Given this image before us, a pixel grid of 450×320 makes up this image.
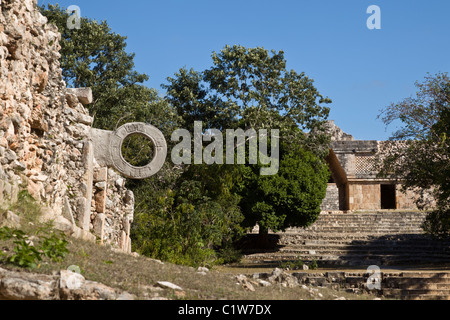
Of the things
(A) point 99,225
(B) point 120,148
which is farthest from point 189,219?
(A) point 99,225

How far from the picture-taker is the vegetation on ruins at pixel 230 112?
1850 cm

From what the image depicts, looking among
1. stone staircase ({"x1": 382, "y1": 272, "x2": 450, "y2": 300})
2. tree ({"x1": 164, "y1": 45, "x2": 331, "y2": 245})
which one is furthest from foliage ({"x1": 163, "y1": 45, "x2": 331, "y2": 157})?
stone staircase ({"x1": 382, "y1": 272, "x2": 450, "y2": 300})

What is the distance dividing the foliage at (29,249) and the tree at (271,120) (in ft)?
48.8

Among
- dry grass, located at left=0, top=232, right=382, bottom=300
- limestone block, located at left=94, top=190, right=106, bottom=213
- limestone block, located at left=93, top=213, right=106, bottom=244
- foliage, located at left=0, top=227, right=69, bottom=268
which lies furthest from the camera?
limestone block, located at left=94, top=190, right=106, bottom=213

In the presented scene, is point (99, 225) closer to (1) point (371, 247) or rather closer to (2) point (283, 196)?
(2) point (283, 196)

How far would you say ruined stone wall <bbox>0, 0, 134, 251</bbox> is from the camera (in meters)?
6.43

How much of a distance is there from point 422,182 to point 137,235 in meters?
8.46

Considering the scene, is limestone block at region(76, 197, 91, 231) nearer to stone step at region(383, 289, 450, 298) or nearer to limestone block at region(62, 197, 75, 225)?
limestone block at region(62, 197, 75, 225)

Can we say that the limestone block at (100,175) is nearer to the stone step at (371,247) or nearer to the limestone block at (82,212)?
the limestone block at (82,212)

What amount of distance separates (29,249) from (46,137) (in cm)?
316

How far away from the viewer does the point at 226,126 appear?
21688mm

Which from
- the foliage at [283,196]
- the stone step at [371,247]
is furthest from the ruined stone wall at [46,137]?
the stone step at [371,247]

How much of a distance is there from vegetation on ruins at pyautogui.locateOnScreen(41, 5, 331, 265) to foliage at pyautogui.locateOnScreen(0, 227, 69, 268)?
1144 centimetres
